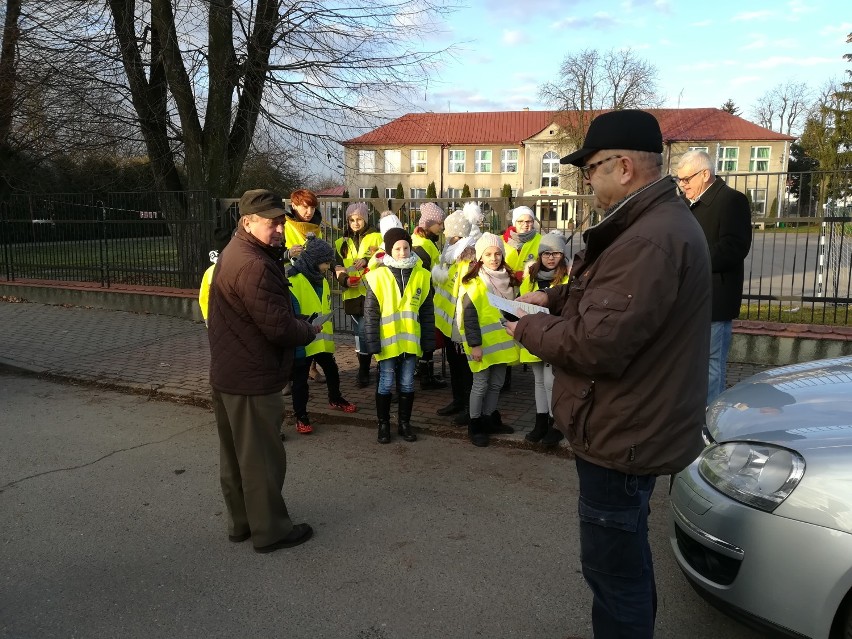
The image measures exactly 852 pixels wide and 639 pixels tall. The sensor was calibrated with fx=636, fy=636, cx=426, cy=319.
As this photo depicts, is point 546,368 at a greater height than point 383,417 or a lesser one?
greater

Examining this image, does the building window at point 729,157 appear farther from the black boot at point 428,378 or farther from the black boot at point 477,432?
the black boot at point 477,432

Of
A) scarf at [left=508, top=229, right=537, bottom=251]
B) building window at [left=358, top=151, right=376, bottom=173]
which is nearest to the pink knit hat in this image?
scarf at [left=508, top=229, right=537, bottom=251]

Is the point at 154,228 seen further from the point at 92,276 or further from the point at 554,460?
the point at 554,460

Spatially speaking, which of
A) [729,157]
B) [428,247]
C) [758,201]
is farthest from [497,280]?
[729,157]

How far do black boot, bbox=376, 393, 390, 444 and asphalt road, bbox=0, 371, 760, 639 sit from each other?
0.33 ft

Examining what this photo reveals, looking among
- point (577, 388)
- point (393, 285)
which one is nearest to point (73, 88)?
point (393, 285)

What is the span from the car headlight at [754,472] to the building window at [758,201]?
5.89 metres

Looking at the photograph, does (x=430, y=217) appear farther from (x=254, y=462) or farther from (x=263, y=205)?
(x=254, y=462)

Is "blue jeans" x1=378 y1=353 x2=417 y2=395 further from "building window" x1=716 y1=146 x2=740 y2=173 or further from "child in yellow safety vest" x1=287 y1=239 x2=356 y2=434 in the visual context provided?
"building window" x1=716 y1=146 x2=740 y2=173

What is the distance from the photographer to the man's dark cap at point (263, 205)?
3.40 meters

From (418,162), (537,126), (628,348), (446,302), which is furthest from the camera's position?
(537,126)

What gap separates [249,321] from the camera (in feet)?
11.1

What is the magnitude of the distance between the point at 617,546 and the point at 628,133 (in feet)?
4.44

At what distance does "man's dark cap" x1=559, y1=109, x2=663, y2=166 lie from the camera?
2008mm
